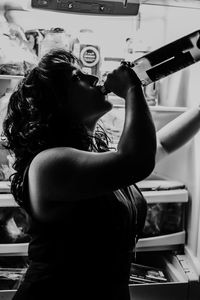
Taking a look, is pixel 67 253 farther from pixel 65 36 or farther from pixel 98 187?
pixel 65 36

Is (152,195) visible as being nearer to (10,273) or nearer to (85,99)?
(10,273)

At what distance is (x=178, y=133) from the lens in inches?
43.2

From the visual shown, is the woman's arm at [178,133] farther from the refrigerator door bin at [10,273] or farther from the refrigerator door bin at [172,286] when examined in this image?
the refrigerator door bin at [10,273]

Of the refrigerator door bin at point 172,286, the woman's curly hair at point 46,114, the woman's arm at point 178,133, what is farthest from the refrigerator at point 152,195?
the woman's curly hair at point 46,114

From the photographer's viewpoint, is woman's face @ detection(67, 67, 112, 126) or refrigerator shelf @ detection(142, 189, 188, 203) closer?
woman's face @ detection(67, 67, 112, 126)

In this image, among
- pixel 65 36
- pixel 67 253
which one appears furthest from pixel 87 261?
pixel 65 36

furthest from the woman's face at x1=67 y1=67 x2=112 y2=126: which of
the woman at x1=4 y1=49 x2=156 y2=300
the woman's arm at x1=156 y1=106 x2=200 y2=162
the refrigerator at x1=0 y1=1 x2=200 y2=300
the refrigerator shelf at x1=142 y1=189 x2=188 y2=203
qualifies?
the refrigerator shelf at x1=142 y1=189 x2=188 y2=203

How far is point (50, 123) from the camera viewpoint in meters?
0.89

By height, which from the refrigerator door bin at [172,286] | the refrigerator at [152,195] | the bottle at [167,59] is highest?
the bottle at [167,59]

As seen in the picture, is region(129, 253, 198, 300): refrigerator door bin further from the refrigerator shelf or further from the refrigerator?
the refrigerator shelf

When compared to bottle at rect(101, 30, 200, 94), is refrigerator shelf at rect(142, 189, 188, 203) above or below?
below

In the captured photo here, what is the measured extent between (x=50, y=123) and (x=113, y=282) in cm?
37

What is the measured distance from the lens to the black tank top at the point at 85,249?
0.85 meters

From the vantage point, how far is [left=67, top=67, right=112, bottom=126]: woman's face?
859mm
